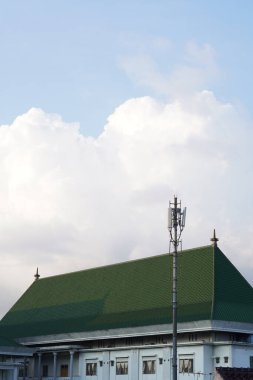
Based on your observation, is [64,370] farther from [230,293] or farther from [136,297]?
[230,293]

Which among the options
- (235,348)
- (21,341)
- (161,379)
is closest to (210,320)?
(235,348)

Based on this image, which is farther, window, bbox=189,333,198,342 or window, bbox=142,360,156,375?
window, bbox=142,360,156,375

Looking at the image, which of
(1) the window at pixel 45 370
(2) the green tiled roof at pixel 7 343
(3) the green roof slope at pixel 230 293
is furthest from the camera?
(1) the window at pixel 45 370

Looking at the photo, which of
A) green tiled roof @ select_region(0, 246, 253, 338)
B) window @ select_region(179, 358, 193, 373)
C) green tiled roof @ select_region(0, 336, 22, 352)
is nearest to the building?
window @ select_region(179, 358, 193, 373)

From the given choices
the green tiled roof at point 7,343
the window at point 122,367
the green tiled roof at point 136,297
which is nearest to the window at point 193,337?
the green tiled roof at point 136,297

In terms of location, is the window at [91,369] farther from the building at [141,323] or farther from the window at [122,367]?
the window at [122,367]

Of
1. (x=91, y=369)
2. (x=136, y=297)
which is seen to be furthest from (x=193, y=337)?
(x=91, y=369)

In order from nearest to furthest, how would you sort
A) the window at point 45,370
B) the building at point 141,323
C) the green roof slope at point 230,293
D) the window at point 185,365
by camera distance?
1. the window at point 185,365
2. the building at point 141,323
3. the green roof slope at point 230,293
4. the window at point 45,370

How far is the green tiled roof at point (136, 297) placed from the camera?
6654 centimetres

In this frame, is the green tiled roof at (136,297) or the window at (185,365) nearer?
the window at (185,365)

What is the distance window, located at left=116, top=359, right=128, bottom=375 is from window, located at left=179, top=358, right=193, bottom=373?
21.0 feet

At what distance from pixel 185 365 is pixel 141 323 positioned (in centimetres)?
670

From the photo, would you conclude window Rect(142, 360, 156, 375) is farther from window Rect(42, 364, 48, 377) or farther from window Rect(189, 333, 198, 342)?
window Rect(42, 364, 48, 377)

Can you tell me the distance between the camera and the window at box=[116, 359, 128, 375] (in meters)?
67.4
